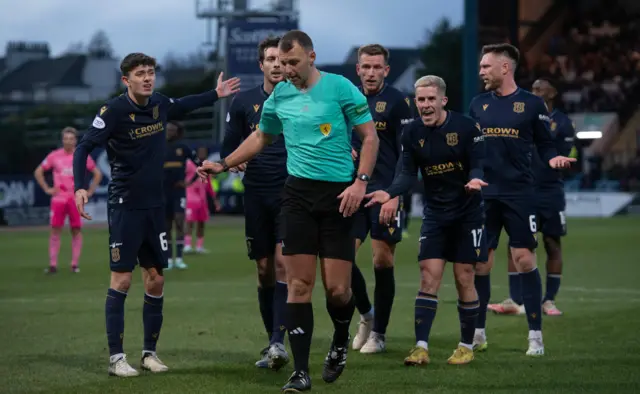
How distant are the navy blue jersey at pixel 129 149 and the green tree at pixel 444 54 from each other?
59253mm

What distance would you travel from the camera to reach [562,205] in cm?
1291

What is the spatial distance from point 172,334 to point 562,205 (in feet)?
15.9

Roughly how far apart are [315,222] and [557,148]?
560 centimetres

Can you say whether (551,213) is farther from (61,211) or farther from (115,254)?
(61,211)

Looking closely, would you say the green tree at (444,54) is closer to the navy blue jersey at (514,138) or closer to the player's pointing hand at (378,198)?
the navy blue jersey at (514,138)

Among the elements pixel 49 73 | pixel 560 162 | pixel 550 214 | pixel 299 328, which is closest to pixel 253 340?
pixel 299 328

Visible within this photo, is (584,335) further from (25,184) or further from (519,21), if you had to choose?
(25,184)

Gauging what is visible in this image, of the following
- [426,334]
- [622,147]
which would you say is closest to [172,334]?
[426,334]

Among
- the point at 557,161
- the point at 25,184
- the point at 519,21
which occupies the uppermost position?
the point at 519,21

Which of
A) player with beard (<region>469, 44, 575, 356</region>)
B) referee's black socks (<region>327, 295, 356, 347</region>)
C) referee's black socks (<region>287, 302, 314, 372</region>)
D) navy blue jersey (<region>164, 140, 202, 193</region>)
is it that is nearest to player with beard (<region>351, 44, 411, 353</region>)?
player with beard (<region>469, 44, 575, 356</region>)

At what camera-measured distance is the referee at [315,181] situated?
7.58 metres

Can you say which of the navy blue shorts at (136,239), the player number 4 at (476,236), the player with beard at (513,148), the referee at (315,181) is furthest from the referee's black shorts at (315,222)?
the player with beard at (513,148)

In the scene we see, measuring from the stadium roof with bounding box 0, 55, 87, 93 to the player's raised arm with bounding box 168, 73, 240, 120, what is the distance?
264ft

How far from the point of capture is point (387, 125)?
9672mm
